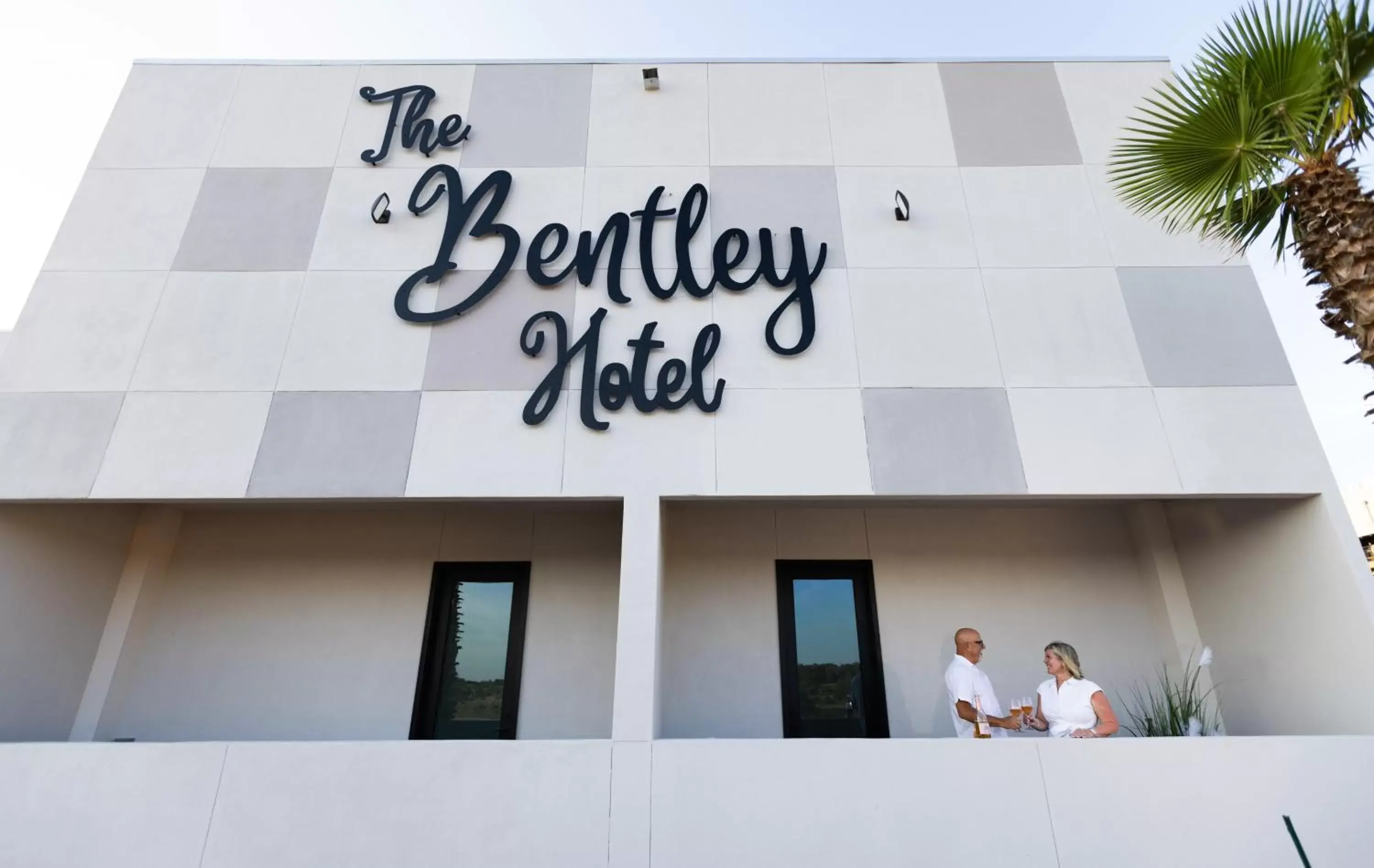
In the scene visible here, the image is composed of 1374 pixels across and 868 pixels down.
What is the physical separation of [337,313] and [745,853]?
16.4 feet

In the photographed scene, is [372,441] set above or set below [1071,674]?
above

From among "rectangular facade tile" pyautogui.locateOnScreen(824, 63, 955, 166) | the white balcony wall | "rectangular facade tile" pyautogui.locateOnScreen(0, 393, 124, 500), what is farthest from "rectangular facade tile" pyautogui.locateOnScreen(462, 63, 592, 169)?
the white balcony wall

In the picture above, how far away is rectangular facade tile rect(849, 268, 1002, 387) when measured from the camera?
5449mm

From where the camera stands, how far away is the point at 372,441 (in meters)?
5.20

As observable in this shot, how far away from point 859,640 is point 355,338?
16.6 ft

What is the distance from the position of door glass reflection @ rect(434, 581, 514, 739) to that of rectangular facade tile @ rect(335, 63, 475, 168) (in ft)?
12.4

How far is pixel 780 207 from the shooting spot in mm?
6113

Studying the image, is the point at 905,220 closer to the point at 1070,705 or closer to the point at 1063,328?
the point at 1063,328

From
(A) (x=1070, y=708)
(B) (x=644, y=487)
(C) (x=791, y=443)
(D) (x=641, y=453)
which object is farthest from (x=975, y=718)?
(D) (x=641, y=453)

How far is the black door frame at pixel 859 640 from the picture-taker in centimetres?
597

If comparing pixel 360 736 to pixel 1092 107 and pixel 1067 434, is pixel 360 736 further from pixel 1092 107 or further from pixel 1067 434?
pixel 1092 107

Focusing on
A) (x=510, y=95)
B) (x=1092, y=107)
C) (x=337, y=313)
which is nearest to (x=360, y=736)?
(x=337, y=313)

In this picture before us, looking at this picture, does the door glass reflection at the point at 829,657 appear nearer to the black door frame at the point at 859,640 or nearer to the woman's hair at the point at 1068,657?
the black door frame at the point at 859,640

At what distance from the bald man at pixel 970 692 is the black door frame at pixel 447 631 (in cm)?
361
